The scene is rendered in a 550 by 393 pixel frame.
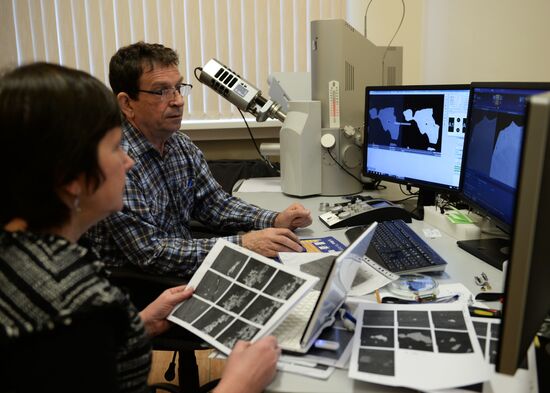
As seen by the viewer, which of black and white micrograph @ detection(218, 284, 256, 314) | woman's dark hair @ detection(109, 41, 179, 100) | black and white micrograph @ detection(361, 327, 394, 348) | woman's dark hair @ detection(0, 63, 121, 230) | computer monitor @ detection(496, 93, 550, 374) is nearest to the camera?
computer monitor @ detection(496, 93, 550, 374)

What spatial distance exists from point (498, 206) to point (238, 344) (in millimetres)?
785

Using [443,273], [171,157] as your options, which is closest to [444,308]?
[443,273]

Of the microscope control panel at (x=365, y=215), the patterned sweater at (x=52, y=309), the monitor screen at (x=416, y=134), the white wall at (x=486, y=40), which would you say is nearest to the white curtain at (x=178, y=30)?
the white wall at (x=486, y=40)

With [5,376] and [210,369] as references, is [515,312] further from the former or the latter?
[210,369]

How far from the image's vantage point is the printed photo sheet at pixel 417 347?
801mm

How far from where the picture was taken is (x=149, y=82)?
160cm

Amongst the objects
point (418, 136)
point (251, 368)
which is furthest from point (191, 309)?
point (418, 136)

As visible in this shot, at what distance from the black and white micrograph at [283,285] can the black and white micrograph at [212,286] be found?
0.12 m

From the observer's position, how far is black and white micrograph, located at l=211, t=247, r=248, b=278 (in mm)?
1118

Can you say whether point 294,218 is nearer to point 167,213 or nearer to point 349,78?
point 167,213

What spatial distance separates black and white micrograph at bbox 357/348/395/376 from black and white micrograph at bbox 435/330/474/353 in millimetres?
92

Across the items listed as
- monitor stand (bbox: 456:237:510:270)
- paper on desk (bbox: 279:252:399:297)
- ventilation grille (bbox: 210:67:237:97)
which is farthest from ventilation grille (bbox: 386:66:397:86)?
paper on desk (bbox: 279:252:399:297)

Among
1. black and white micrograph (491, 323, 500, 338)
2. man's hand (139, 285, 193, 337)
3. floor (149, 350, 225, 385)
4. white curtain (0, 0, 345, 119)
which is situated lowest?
floor (149, 350, 225, 385)

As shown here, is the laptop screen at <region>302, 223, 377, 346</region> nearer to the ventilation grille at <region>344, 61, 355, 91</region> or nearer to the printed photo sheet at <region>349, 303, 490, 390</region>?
the printed photo sheet at <region>349, 303, 490, 390</region>
